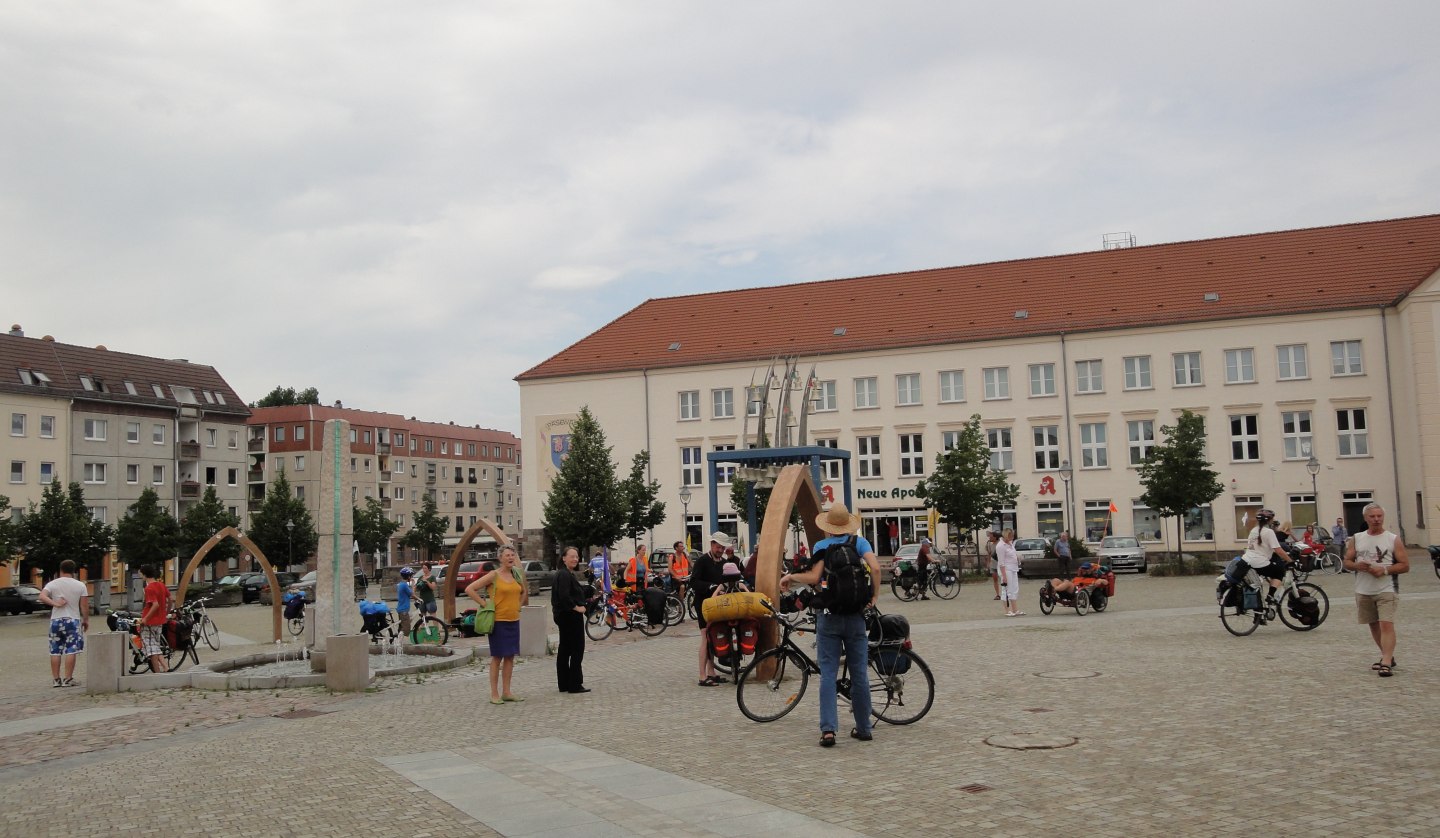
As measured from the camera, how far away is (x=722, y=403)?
65.9 meters

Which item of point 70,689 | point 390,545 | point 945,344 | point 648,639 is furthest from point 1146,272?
point 390,545

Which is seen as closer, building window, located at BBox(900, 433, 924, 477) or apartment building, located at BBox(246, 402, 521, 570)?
building window, located at BBox(900, 433, 924, 477)

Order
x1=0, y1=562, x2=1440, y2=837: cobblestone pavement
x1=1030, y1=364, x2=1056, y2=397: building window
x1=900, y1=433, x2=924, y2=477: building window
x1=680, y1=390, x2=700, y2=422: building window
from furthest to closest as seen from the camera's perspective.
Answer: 1. x1=680, y1=390, x2=700, y2=422: building window
2. x1=900, y1=433, x2=924, y2=477: building window
3. x1=1030, y1=364, x2=1056, y2=397: building window
4. x1=0, y1=562, x2=1440, y2=837: cobblestone pavement

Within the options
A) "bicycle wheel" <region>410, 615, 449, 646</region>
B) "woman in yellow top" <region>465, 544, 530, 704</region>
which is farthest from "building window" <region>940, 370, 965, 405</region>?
"woman in yellow top" <region>465, 544, 530, 704</region>

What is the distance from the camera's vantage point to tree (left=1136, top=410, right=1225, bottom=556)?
141 ft

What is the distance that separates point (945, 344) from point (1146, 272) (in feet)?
35.4

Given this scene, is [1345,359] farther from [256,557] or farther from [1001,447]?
[256,557]

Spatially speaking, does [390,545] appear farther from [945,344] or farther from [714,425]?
[945,344]

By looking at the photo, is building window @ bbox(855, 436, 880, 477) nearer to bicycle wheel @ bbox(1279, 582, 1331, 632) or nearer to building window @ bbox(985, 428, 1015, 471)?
building window @ bbox(985, 428, 1015, 471)

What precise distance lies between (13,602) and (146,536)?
7180mm

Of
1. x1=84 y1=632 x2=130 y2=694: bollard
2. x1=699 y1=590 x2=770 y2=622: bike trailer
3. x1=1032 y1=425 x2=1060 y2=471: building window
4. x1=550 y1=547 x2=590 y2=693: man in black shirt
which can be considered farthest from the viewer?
x1=1032 y1=425 x2=1060 y2=471: building window

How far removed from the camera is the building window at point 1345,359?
54.7 metres

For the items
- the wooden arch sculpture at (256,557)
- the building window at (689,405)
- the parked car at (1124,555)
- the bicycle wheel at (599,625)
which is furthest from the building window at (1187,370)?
the wooden arch sculpture at (256,557)

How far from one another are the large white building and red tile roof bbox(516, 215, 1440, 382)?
5.1 inches
